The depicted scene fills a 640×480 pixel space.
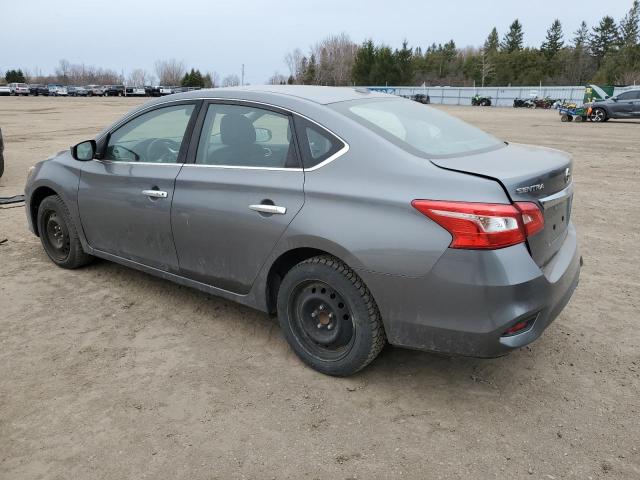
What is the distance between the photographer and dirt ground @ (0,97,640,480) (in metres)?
2.58

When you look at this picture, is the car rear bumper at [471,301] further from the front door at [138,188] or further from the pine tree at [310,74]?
the pine tree at [310,74]

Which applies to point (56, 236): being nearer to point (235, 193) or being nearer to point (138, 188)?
point (138, 188)

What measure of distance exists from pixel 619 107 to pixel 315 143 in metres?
27.7

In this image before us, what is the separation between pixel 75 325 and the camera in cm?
395

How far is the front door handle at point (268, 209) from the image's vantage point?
10.6ft

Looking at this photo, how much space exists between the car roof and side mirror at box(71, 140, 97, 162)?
91cm

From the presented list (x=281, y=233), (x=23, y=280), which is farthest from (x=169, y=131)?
(x=23, y=280)

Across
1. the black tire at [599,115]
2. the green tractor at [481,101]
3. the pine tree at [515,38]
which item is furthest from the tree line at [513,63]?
the black tire at [599,115]

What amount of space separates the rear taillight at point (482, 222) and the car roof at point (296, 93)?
3.83ft

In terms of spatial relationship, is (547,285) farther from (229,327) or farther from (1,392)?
(1,392)

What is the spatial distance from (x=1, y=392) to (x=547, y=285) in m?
3.04

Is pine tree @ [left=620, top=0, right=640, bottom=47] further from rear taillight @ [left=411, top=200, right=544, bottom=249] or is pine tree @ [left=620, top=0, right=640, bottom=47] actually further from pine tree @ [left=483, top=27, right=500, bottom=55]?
rear taillight @ [left=411, top=200, right=544, bottom=249]

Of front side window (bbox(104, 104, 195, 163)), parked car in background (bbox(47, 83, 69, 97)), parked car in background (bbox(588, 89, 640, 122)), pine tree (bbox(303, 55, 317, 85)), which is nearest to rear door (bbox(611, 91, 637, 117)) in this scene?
parked car in background (bbox(588, 89, 640, 122))

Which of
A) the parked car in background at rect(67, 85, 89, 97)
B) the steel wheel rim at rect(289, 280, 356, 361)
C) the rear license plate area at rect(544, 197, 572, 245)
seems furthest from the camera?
the parked car in background at rect(67, 85, 89, 97)
